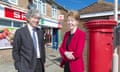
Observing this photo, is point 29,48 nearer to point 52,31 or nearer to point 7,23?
point 7,23

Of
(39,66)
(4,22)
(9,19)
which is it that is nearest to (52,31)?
(9,19)

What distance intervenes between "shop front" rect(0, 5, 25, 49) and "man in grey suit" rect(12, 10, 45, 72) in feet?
42.6

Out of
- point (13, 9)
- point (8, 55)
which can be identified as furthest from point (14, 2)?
point (8, 55)

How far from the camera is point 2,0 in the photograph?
17359 millimetres

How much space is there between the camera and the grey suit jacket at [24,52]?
14.9 feet

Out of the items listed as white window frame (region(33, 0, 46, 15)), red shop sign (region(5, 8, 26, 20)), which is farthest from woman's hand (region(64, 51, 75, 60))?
white window frame (region(33, 0, 46, 15))

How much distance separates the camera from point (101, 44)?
4289 mm

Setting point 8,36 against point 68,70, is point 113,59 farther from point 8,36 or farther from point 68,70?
point 8,36

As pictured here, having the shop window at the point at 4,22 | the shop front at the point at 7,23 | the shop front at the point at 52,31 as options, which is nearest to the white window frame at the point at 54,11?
the shop front at the point at 52,31

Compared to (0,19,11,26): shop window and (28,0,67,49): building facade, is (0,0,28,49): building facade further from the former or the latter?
(28,0,67,49): building facade

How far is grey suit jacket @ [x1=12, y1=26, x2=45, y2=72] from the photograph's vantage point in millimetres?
4547

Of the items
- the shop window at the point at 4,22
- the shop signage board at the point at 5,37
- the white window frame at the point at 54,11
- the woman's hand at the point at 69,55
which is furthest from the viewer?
the white window frame at the point at 54,11

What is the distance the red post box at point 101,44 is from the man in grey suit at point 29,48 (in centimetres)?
91

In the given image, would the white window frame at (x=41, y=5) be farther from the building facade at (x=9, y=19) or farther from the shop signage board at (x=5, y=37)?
the shop signage board at (x=5, y=37)
